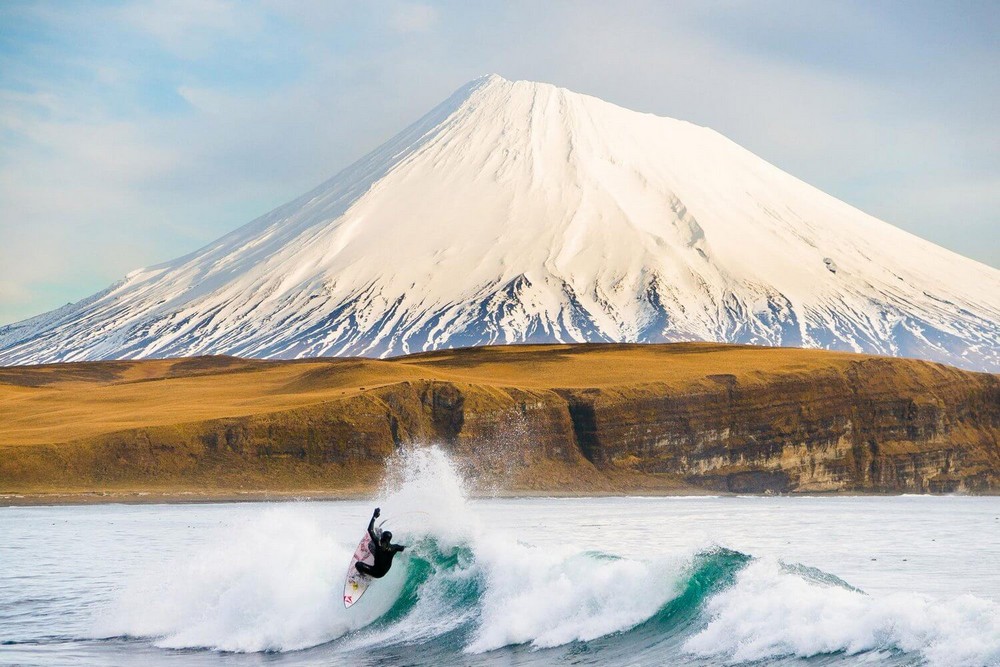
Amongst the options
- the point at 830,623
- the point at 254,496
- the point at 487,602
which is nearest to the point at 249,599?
the point at 487,602

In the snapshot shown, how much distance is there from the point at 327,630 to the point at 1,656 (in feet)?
23.6

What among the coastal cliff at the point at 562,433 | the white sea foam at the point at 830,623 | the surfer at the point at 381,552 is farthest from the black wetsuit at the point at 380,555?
the coastal cliff at the point at 562,433

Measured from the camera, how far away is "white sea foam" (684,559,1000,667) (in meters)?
21.6

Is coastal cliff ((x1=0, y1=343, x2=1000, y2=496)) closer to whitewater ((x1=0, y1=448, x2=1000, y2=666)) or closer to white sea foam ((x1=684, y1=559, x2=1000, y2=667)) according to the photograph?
whitewater ((x1=0, y1=448, x2=1000, y2=666))

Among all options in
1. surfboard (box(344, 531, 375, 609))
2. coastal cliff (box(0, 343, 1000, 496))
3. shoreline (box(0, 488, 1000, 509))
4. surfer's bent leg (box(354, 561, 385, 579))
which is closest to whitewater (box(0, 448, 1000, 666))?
surfboard (box(344, 531, 375, 609))

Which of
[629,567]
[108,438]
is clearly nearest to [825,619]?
[629,567]

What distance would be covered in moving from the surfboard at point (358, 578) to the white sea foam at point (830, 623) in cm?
824

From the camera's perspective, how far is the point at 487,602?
3019 cm

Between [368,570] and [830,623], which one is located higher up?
[368,570]

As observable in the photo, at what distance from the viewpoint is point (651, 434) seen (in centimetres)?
10312

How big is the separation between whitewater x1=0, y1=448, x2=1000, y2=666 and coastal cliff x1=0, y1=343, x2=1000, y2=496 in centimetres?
4713

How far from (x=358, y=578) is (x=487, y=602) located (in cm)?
311

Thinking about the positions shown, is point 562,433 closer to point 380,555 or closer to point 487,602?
point 487,602

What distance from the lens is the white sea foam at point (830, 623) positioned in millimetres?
21594
